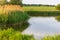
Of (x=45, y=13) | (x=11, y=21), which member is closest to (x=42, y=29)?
(x=11, y=21)

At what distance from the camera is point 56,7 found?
820 inches

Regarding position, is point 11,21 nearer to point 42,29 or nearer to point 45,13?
point 42,29

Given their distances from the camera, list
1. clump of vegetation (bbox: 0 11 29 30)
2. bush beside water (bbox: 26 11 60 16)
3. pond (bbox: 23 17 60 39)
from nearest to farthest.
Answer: pond (bbox: 23 17 60 39) → clump of vegetation (bbox: 0 11 29 30) → bush beside water (bbox: 26 11 60 16)

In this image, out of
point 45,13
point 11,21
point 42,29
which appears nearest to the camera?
point 42,29

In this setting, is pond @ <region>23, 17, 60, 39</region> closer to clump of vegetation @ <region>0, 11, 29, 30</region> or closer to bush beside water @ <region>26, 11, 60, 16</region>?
clump of vegetation @ <region>0, 11, 29, 30</region>

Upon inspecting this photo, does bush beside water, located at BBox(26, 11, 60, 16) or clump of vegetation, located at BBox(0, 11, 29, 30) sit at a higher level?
clump of vegetation, located at BBox(0, 11, 29, 30)

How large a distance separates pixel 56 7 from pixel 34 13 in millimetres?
3381

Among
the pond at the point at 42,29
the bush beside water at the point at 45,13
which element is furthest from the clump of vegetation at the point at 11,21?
the bush beside water at the point at 45,13

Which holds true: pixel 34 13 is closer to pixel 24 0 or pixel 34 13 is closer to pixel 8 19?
pixel 24 0

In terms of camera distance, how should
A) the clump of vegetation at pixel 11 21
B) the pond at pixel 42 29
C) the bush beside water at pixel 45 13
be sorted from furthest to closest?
the bush beside water at pixel 45 13
the clump of vegetation at pixel 11 21
the pond at pixel 42 29

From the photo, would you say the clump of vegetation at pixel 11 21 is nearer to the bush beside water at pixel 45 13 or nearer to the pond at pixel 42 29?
the pond at pixel 42 29

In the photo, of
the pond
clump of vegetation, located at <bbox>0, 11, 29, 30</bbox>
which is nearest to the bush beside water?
the pond

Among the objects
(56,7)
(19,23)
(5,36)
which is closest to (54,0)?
(56,7)

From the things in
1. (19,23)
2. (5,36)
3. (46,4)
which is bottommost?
(46,4)
